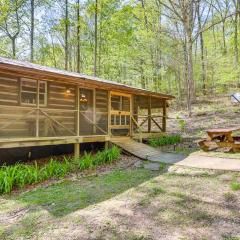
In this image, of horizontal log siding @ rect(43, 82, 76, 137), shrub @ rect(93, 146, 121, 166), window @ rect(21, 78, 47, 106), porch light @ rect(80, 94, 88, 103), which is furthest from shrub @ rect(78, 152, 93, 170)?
porch light @ rect(80, 94, 88, 103)

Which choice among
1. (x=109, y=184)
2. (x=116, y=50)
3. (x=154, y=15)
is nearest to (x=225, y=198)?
(x=109, y=184)

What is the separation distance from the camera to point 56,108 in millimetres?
11734

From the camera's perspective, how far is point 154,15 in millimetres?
27828

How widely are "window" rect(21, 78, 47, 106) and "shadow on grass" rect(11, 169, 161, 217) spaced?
421 centimetres

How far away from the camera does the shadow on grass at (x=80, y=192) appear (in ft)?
19.7

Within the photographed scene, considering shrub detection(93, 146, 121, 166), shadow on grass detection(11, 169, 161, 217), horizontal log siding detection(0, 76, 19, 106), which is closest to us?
shadow on grass detection(11, 169, 161, 217)

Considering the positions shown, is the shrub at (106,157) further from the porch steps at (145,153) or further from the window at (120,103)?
the window at (120,103)

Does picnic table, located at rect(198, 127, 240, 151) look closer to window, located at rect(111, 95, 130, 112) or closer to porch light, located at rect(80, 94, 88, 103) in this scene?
window, located at rect(111, 95, 130, 112)

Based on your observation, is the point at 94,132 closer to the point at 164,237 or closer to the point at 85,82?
→ the point at 85,82

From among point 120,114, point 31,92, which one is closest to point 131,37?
point 120,114

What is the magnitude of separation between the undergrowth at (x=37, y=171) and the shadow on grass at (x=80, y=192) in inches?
22.8

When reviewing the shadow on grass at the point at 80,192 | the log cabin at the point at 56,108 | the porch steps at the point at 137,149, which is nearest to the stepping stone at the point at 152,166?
the shadow on grass at the point at 80,192

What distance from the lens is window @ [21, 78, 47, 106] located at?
10492 millimetres

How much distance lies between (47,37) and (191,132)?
22.2 m
